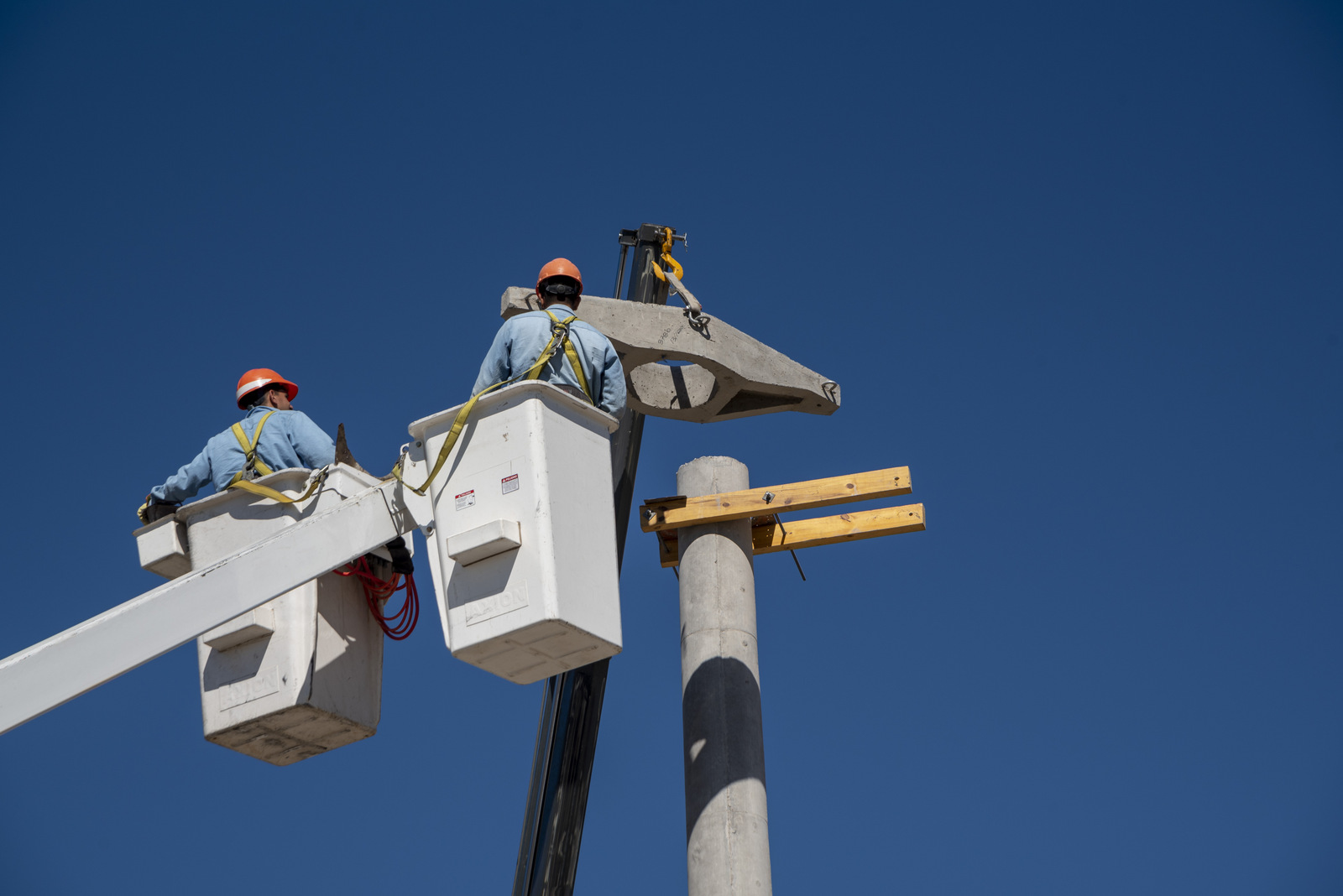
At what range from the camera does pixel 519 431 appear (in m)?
6.89

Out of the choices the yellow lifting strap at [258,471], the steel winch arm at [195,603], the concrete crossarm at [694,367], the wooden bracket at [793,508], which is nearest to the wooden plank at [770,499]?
the wooden bracket at [793,508]

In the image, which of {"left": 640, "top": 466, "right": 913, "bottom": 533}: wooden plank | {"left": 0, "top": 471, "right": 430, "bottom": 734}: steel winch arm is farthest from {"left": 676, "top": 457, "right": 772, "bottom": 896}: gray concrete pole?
{"left": 0, "top": 471, "right": 430, "bottom": 734}: steel winch arm

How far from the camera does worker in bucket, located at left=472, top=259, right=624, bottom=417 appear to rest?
758 centimetres

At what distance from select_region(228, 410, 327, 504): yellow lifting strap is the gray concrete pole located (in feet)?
9.11

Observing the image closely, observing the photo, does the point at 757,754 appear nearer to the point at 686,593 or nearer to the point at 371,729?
the point at 686,593

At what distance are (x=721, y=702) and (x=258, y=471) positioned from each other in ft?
9.82

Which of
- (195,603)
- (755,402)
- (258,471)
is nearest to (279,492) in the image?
(258,471)

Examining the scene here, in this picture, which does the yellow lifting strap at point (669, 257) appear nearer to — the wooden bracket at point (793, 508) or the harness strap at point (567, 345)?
the wooden bracket at point (793, 508)

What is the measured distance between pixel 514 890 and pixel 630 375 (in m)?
3.23

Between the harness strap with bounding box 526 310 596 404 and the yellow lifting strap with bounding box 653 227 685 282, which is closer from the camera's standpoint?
the harness strap with bounding box 526 310 596 404

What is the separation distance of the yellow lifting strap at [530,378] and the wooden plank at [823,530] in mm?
2521

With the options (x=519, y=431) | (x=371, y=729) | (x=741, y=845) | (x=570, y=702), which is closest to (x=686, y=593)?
(x=570, y=702)

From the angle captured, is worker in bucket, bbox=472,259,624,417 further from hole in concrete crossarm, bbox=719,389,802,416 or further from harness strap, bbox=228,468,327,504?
hole in concrete crossarm, bbox=719,389,802,416

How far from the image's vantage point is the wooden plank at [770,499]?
9.24m
